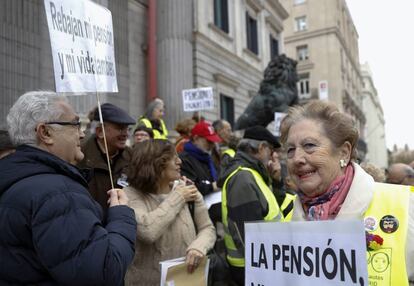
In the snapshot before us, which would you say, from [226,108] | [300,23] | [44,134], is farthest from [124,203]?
[300,23]

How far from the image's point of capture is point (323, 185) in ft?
6.15

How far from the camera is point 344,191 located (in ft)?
5.87

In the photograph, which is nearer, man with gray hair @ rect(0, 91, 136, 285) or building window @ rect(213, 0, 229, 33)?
man with gray hair @ rect(0, 91, 136, 285)

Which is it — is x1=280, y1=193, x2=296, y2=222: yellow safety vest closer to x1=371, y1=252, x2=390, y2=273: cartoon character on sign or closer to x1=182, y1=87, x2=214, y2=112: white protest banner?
x1=371, y1=252, x2=390, y2=273: cartoon character on sign

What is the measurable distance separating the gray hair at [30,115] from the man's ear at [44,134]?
0.06ft

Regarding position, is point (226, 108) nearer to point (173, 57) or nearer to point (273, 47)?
point (173, 57)

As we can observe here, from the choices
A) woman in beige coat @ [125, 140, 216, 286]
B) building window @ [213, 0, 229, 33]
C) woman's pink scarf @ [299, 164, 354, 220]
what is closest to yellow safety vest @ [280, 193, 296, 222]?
woman in beige coat @ [125, 140, 216, 286]

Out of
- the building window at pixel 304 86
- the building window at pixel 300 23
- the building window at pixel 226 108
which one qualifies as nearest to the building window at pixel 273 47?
the building window at pixel 226 108

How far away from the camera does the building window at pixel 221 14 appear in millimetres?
16750

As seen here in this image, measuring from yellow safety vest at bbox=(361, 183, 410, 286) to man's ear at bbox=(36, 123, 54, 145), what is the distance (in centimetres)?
145

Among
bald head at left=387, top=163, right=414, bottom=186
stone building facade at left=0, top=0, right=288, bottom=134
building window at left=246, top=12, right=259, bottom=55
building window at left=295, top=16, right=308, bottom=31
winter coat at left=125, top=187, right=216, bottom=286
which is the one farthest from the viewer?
building window at left=295, top=16, right=308, bottom=31

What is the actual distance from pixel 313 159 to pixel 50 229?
1159mm

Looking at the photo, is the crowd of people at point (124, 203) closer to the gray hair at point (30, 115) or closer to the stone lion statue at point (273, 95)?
the gray hair at point (30, 115)

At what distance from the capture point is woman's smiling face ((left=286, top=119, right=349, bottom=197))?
6.14 ft
